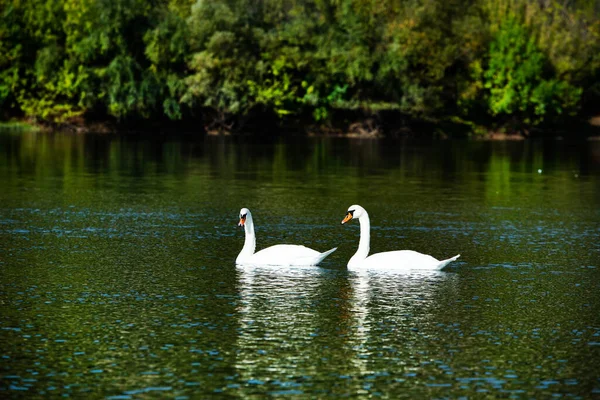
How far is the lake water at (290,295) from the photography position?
53.6 feet

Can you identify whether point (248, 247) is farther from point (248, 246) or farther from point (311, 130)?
point (311, 130)

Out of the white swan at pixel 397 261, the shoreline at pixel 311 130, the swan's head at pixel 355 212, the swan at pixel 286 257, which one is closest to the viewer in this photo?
the white swan at pixel 397 261

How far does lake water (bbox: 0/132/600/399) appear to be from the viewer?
53.6ft

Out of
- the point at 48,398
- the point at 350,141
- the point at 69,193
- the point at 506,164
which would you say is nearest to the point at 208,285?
the point at 48,398

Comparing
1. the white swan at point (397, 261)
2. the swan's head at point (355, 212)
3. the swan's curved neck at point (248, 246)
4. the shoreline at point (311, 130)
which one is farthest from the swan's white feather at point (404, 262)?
the shoreline at point (311, 130)

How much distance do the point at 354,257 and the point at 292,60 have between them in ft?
251

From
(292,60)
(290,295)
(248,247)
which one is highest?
(292,60)

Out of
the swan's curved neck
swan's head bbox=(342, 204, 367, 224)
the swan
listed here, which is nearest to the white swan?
the swan

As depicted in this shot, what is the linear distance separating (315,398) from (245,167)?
4380 cm

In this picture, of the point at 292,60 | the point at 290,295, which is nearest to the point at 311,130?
the point at 292,60

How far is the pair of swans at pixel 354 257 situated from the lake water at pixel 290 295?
296 millimetres

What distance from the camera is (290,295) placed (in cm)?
2245

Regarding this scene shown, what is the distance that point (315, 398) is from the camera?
15234 millimetres

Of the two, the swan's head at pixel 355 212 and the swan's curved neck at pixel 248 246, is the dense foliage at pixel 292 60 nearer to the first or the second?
the swan's head at pixel 355 212
